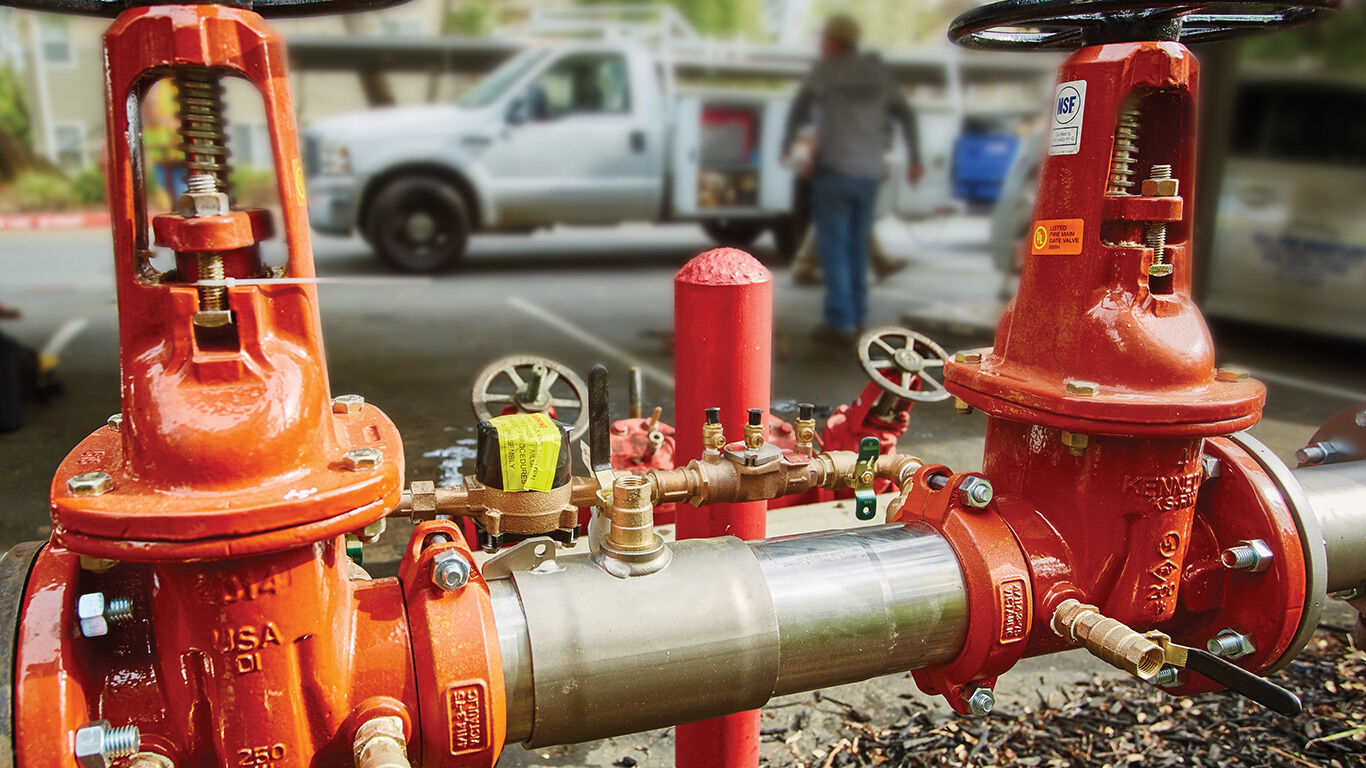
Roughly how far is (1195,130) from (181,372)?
1.39 meters

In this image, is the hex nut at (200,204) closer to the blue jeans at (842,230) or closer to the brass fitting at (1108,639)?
the brass fitting at (1108,639)

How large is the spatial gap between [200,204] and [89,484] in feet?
1.01

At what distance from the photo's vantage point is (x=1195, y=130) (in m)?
1.42

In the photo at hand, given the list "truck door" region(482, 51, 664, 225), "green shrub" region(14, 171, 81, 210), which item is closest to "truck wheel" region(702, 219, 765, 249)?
"truck door" region(482, 51, 664, 225)

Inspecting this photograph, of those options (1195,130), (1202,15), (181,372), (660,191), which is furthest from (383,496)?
(660,191)

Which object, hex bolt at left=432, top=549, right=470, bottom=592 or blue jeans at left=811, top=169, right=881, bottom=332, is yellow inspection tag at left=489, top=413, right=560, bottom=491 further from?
blue jeans at left=811, top=169, right=881, bottom=332

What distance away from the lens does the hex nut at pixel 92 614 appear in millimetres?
1052

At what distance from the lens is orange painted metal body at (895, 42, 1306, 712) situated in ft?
4.41

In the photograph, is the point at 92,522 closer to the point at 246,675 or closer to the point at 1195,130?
the point at 246,675

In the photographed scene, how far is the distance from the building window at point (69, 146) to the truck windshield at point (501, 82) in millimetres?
9951

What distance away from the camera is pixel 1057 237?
1421mm

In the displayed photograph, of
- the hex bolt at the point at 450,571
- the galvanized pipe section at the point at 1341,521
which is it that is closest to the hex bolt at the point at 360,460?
the hex bolt at the point at 450,571

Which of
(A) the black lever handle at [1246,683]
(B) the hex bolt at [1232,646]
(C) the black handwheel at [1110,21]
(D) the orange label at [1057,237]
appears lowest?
(B) the hex bolt at [1232,646]

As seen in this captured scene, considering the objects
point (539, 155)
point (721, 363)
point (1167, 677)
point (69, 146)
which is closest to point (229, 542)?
point (721, 363)
